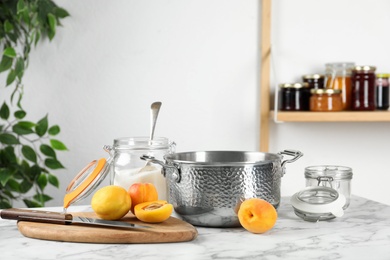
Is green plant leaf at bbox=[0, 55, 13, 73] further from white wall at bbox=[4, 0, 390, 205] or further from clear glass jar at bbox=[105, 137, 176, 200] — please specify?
clear glass jar at bbox=[105, 137, 176, 200]

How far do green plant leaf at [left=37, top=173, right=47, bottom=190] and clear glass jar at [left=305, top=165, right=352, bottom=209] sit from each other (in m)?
1.22

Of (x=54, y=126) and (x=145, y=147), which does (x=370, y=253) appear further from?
(x=54, y=126)

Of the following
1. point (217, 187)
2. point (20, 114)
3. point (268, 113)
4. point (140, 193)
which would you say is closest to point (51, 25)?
point (20, 114)

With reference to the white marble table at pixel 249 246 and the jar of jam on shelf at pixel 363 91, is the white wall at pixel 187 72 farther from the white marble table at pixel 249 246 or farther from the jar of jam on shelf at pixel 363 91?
the white marble table at pixel 249 246

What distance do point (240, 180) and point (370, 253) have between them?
0.30 m

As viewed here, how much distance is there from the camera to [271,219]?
1259 millimetres

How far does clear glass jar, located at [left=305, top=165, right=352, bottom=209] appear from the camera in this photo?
1520 millimetres

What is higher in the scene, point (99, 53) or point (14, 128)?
point (99, 53)

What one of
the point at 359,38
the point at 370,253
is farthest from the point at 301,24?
the point at 370,253

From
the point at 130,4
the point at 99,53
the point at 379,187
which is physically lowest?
the point at 379,187

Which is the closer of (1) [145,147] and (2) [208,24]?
(1) [145,147]

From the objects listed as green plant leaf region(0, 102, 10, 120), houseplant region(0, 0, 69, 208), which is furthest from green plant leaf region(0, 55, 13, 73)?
green plant leaf region(0, 102, 10, 120)

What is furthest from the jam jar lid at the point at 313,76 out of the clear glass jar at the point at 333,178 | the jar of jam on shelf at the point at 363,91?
the clear glass jar at the point at 333,178

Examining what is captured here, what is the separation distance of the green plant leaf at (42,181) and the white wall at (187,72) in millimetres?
141
